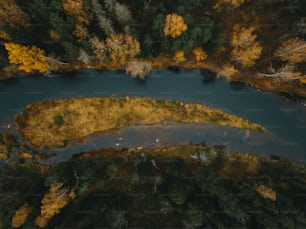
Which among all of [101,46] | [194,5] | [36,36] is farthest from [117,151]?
Result: [194,5]

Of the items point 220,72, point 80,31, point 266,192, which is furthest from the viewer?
point 220,72

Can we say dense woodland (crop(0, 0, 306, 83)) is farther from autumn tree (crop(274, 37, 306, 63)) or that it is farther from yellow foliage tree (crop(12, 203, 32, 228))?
yellow foliage tree (crop(12, 203, 32, 228))

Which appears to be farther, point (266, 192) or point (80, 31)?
point (266, 192)

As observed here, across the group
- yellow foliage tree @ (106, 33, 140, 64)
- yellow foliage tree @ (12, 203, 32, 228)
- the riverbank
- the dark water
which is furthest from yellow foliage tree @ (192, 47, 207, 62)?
yellow foliage tree @ (12, 203, 32, 228)

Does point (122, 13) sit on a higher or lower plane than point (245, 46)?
higher

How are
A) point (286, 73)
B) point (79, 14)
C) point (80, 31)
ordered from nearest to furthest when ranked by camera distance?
1. point (79, 14)
2. point (80, 31)
3. point (286, 73)

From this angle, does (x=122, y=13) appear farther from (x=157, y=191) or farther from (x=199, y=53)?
(x=157, y=191)

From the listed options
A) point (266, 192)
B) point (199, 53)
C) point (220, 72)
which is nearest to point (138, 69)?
point (199, 53)
